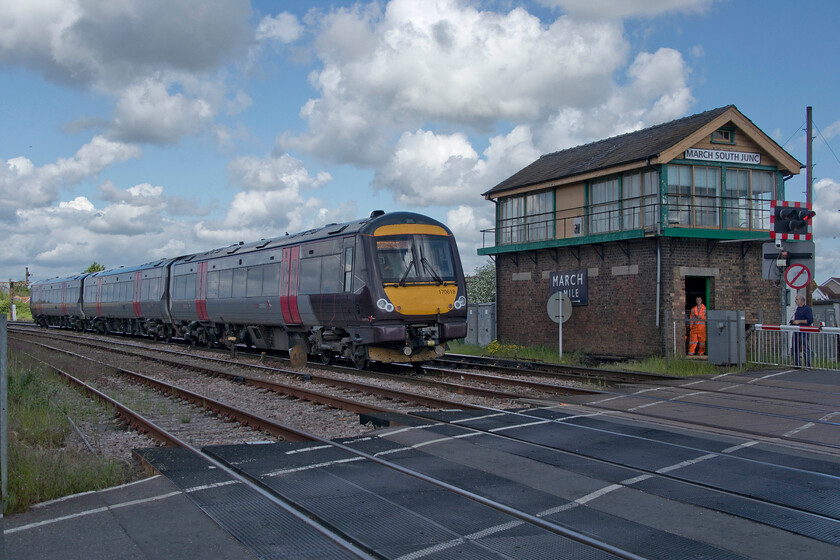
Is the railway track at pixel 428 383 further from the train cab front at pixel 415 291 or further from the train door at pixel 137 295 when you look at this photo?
the train door at pixel 137 295

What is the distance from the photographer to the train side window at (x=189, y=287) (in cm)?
2361

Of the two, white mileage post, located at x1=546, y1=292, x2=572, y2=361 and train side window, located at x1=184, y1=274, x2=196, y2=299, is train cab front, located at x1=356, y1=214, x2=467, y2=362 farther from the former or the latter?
train side window, located at x1=184, y1=274, x2=196, y2=299

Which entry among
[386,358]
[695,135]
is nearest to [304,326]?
[386,358]

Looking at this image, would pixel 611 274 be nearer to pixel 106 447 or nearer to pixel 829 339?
pixel 829 339

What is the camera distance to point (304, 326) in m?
17.0

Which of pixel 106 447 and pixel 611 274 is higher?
pixel 611 274

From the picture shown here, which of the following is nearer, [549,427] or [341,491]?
[341,491]

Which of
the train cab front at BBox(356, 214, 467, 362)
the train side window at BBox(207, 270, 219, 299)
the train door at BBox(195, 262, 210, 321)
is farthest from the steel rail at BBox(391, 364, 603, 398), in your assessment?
the train door at BBox(195, 262, 210, 321)

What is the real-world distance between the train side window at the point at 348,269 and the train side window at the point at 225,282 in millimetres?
6740

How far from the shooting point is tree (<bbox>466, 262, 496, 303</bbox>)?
35.0m

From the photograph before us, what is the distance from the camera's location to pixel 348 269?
14875 mm

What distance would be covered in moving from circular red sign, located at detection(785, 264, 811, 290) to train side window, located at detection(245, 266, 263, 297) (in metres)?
12.4

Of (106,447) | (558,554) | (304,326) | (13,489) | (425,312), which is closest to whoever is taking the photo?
(558,554)

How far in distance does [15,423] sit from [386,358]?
7817mm
